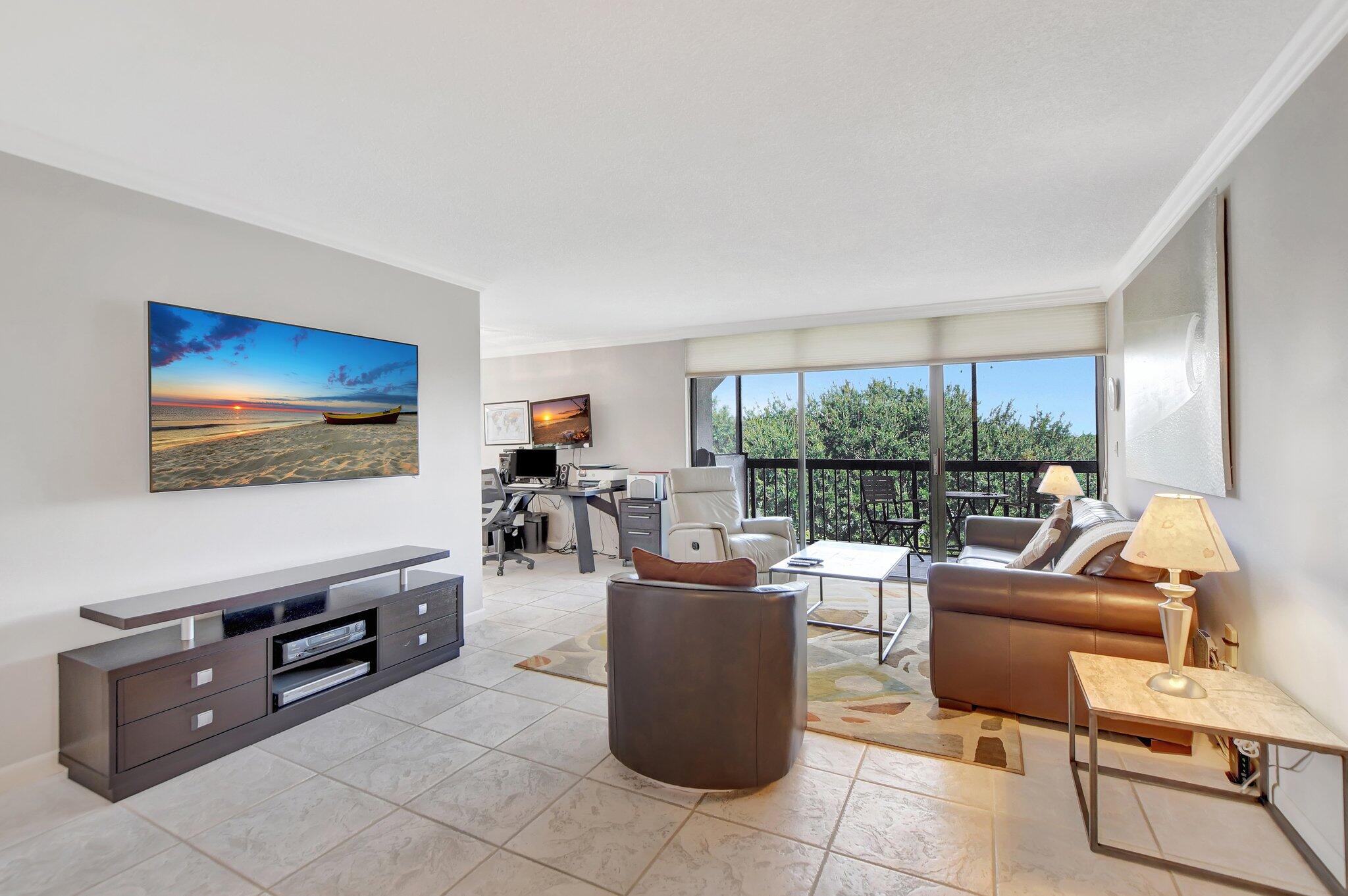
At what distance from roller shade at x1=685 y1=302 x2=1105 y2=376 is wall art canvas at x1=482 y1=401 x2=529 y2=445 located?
7.28 feet

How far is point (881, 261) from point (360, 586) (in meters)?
3.78

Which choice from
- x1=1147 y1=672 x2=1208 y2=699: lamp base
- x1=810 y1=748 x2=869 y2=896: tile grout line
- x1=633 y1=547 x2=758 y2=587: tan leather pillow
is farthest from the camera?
x1=633 y1=547 x2=758 y2=587: tan leather pillow

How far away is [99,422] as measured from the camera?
101 inches

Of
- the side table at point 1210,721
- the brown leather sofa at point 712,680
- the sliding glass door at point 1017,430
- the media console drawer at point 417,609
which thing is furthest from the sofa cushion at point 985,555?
the media console drawer at point 417,609

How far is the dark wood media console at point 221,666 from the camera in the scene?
91.3 inches

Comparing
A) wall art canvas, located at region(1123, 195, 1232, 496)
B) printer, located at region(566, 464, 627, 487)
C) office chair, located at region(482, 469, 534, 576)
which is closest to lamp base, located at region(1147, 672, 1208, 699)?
wall art canvas, located at region(1123, 195, 1232, 496)

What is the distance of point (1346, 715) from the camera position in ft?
5.64

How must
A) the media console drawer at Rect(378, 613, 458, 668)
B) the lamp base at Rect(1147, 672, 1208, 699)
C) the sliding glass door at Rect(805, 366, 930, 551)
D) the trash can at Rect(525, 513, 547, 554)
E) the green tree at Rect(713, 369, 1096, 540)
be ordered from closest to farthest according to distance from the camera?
the lamp base at Rect(1147, 672, 1208, 699) < the media console drawer at Rect(378, 613, 458, 668) < the green tree at Rect(713, 369, 1096, 540) < the sliding glass door at Rect(805, 366, 930, 551) < the trash can at Rect(525, 513, 547, 554)

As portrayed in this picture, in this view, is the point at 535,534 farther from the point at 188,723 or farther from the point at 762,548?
the point at 188,723

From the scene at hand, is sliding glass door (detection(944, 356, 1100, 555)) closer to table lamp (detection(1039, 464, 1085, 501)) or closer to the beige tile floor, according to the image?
table lamp (detection(1039, 464, 1085, 501))

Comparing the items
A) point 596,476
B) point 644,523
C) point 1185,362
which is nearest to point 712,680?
point 1185,362

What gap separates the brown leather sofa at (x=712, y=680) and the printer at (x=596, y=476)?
4094 mm

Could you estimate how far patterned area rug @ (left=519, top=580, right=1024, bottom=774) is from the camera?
2625 millimetres

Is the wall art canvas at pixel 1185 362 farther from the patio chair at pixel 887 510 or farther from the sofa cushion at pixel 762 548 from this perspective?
the sofa cushion at pixel 762 548
